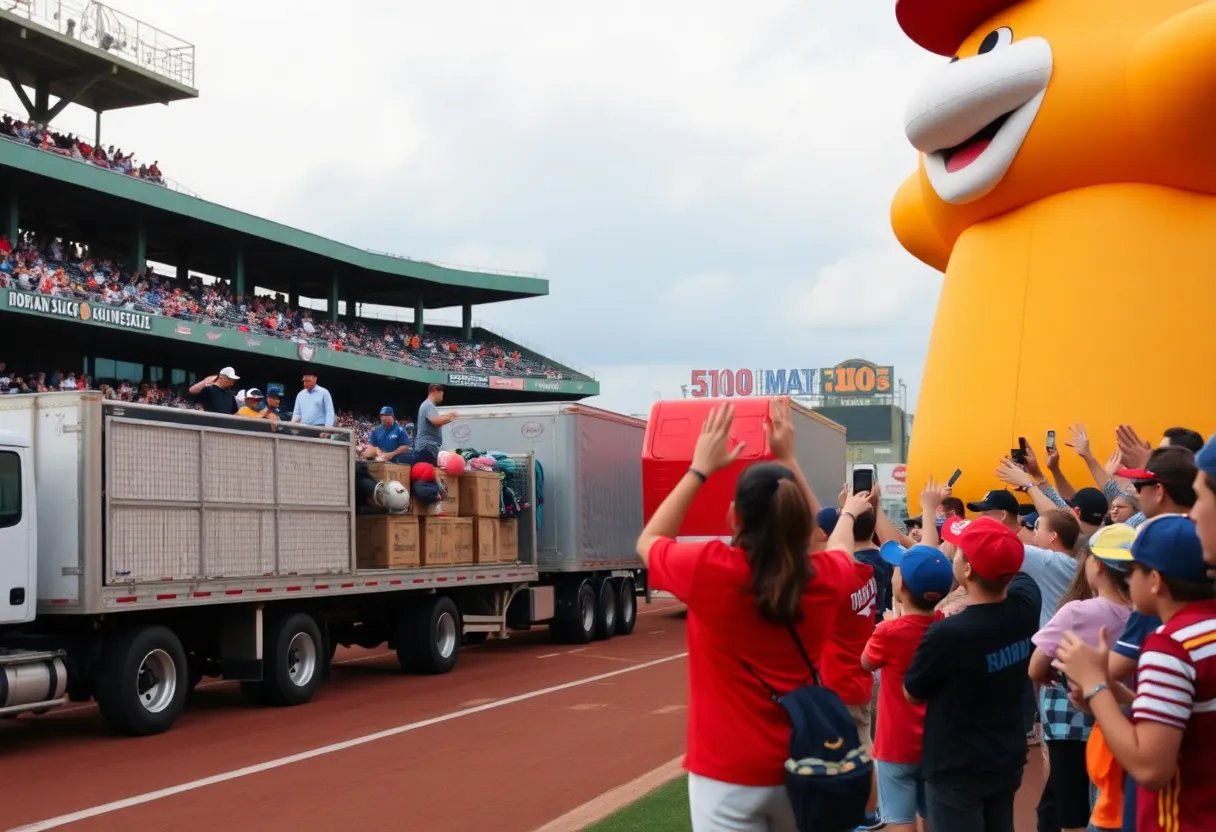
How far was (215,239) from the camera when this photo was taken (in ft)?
139

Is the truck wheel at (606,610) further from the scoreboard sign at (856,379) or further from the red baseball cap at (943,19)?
the scoreboard sign at (856,379)

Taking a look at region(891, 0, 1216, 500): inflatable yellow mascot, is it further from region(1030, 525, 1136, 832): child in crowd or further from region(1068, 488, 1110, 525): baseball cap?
region(1030, 525, 1136, 832): child in crowd

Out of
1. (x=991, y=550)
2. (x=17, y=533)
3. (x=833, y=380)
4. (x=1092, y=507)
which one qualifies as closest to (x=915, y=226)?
(x=1092, y=507)

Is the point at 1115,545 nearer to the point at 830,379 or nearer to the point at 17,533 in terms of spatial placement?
the point at 17,533

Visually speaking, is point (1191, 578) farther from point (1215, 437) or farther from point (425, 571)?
point (425, 571)

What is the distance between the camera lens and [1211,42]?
11.4m

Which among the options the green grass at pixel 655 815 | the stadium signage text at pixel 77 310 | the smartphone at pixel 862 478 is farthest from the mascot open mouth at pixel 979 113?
the stadium signage text at pixel 77 310

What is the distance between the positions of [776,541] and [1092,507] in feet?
13.8

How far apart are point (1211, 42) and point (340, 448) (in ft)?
31.6

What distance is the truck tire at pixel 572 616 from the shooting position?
19.7 metres

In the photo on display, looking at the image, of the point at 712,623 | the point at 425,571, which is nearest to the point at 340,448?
the point at 425,571

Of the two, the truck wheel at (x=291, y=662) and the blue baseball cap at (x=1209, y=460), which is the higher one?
the blue baseball cap at (x=1209, y=460)

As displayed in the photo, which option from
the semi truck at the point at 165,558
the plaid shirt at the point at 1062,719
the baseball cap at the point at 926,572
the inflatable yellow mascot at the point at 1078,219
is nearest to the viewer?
the baseball cap at the point at 926,572

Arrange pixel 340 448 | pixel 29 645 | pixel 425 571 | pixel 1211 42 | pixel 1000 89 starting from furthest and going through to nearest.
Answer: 1. pixel 425 571
2. pixel 340 448
3. pixel 1000 89
4. pixel 1211 42
5. pixel 29 645
